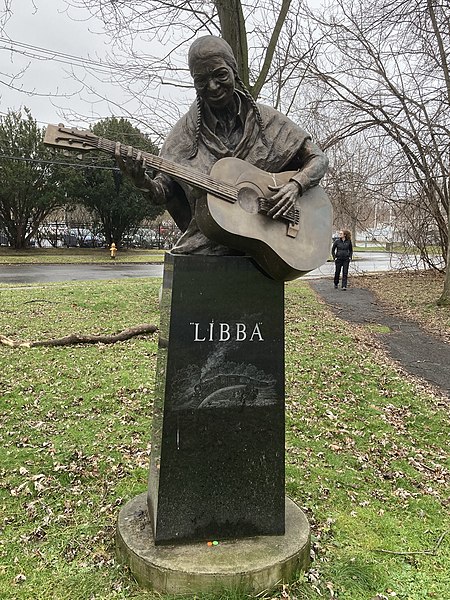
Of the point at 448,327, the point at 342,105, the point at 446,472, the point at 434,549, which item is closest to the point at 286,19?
the point at 342,105

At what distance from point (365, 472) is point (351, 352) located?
13.4 feet

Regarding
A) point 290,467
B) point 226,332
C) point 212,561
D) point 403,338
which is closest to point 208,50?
point 226,332

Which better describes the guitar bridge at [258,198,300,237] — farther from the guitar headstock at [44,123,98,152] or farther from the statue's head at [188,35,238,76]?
the guitar headstock at [44,123,98,152]

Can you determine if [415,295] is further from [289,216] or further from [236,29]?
[289,216]

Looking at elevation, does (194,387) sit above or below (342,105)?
below

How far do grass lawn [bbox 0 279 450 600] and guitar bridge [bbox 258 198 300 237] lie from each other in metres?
1.89

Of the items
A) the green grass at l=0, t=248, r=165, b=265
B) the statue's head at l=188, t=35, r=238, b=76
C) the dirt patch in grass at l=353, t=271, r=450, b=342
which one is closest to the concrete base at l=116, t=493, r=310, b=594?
the statue's head at l=188, t=35, r=238, b=76

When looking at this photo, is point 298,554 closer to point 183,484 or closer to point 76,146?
point 183,484

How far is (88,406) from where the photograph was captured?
18.6ft

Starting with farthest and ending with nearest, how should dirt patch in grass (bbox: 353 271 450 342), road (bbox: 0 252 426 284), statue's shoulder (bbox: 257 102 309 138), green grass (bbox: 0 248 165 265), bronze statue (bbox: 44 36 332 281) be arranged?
green grass (bbox: 0 248 165 265), road (bbox: 0 252 426 284), dirt patch in grass (bbox: 353 271 450 342), statue's shoulder (bbox: 257 102 309 138), bronze statue (bbox: 44 36 332 281)

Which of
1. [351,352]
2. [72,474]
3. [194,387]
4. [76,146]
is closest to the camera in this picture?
[76,146]

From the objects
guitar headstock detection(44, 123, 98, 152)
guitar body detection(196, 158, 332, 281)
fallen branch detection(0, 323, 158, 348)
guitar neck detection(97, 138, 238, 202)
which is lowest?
fallen branch detection(0, 323, 158, 348)

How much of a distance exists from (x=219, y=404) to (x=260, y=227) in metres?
1.00

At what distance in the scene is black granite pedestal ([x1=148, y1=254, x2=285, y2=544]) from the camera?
291cm
